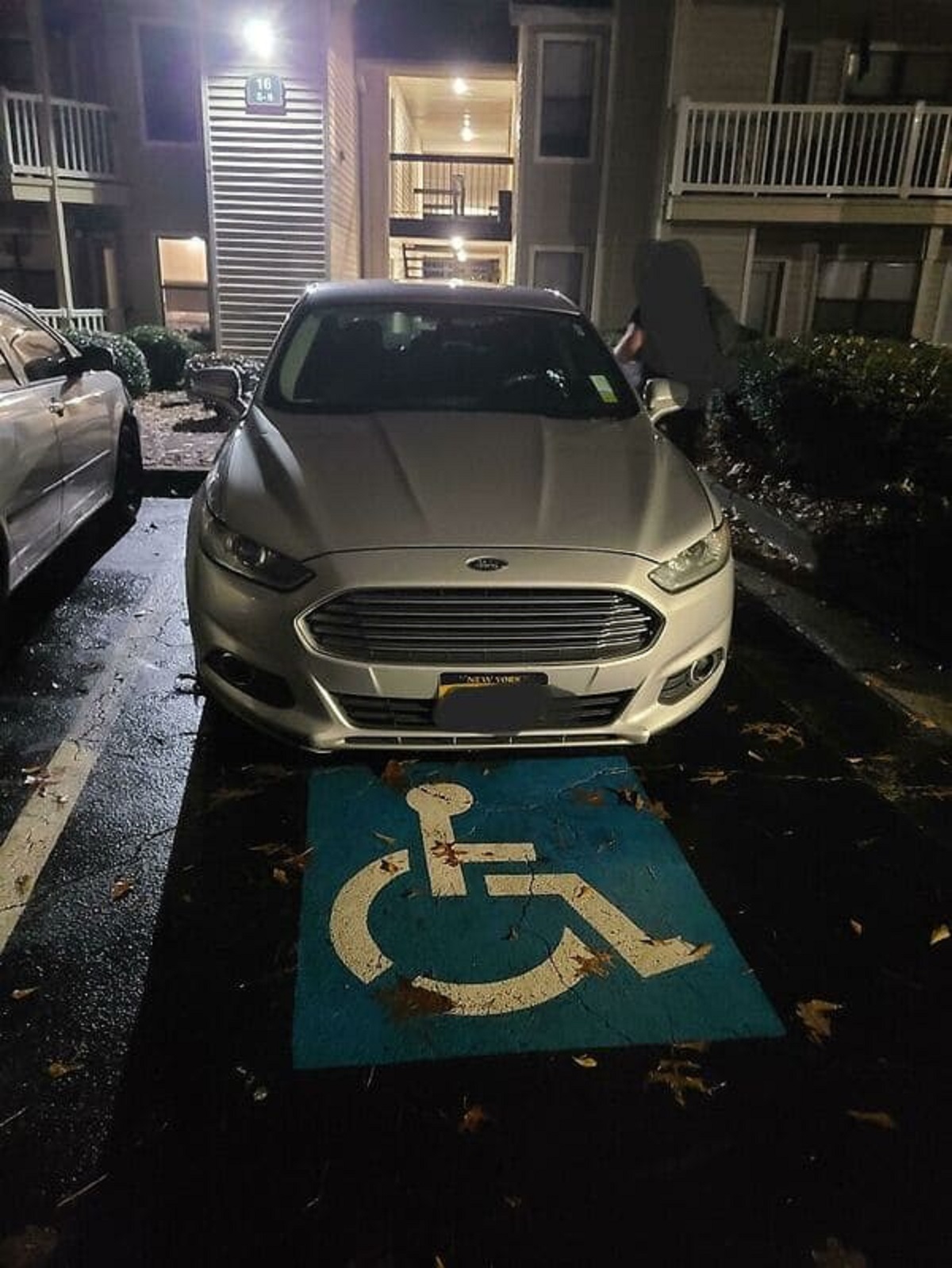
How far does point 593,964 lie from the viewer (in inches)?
109

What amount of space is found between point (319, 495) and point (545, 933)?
5.43 feet

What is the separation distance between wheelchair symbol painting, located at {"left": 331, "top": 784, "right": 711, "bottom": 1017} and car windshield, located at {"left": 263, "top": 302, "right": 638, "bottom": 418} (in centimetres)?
196

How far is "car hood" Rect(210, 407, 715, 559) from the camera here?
331 centimetres

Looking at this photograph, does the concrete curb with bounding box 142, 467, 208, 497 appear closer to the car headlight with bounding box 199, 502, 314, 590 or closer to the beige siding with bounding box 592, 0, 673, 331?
the car headlight with bounding box 199, 502, 314, 590

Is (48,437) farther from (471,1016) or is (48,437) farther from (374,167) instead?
(374,167)

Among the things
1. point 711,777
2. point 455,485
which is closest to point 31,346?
point 455,485

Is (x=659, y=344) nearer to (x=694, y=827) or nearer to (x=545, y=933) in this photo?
(x=694, y=827)

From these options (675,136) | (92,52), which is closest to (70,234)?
(92,52)

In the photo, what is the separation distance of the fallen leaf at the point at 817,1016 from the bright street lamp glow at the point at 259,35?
15444 mm

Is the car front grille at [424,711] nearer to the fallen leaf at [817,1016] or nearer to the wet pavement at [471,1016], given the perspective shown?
the wet pavement at [471,1016]

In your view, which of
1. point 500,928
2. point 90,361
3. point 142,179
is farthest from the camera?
point 142,179

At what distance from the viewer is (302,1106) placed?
7.46 feet

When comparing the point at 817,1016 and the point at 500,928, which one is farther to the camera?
the point at 500,928

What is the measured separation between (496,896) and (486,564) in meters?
1.04
